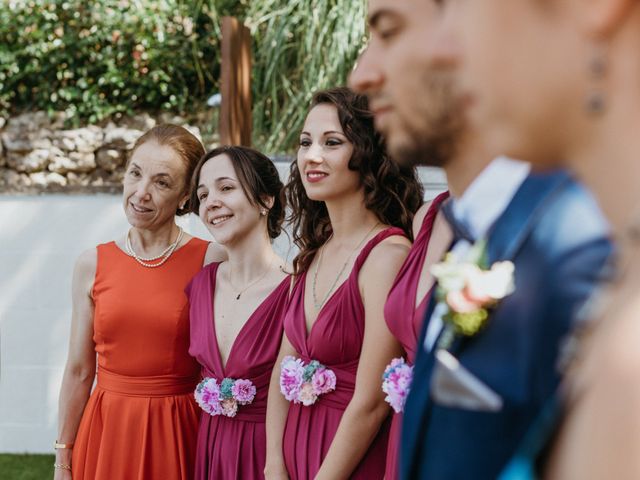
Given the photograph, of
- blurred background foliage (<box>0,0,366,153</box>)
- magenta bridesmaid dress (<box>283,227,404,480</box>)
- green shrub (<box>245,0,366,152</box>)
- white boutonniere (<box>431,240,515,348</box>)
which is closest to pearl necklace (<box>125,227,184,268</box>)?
magenta bridesmaid dress (<box>283,227,404,480</box>)

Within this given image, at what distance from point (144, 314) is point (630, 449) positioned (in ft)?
10.3

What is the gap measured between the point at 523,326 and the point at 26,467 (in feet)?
17.1

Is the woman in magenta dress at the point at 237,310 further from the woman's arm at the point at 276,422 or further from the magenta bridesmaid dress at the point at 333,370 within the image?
the magenta bridesmaid dress at the point at 333,370

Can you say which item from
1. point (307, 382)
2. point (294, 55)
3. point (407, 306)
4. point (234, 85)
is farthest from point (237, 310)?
point (294, 55)

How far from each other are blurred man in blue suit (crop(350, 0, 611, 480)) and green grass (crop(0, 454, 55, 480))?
4.86 metres

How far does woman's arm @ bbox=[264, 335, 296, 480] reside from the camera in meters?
3.02

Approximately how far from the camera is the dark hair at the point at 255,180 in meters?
3.50

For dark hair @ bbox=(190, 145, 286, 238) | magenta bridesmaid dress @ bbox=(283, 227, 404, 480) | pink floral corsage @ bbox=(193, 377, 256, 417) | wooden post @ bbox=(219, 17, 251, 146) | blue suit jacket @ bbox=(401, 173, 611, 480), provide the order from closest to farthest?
blue suit jacket @ bbox=(401, 173, 611, 480)
magenta bridesmaid dress @ bbox=(283, 227, 404, 480)
pink floral corsage @ bbox=(193, 377, 256, 417)
dark hair @ bbox=(190, 145, 286, 238)
wooden post @ bbox=(219, 17, 251, 146)

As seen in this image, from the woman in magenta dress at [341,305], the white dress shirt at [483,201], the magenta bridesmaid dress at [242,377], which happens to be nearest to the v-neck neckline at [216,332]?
the magenta bridesmaid dress at [242,377]

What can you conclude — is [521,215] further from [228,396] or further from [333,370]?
[228,396]

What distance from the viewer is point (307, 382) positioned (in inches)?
115

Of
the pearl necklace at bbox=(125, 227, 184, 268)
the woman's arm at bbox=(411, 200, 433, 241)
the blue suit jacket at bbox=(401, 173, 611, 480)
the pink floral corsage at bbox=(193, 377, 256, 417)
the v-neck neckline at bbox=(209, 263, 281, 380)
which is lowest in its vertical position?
the pink floral corsage at bbox=(193, 377, 256, 417)

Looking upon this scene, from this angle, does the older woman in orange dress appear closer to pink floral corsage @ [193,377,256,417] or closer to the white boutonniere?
pink floral corsage @ [193,377,256,417]

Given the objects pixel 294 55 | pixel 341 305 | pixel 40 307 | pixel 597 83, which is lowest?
pixel 40 307
